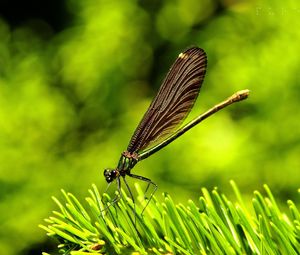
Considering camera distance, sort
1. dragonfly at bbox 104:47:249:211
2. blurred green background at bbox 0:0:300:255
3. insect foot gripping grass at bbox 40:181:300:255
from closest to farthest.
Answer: insect foot gripping grass at bbox 40:181:300:255
dragonfly at bbox 104:47:249:211
blurred green background at bbox 0:0:300:255

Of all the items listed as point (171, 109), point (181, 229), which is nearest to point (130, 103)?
point (171, 109)

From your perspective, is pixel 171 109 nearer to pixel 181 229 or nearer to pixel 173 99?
pixel 173 99

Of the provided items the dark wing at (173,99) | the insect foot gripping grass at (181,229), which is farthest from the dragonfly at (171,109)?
the insect foot gripping grass at (181,229)

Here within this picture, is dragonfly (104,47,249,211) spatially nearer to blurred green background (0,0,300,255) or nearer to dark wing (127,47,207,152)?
dark wing (127,47,207,152)

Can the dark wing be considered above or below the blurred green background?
below

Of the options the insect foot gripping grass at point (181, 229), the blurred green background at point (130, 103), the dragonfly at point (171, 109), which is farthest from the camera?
the blurred green background at point (130, 103)

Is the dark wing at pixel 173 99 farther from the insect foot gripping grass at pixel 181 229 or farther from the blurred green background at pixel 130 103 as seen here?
the blurred green background at pixel 130 103

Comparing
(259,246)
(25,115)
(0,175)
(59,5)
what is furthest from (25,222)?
(259,246)

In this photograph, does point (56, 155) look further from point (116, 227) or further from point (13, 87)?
point (116, 227)

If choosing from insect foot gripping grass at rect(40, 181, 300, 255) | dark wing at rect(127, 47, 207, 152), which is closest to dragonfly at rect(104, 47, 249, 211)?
dark wing at rect(127, 47, 207, 152)
